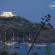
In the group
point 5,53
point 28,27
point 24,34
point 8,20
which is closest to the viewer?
point 5,53

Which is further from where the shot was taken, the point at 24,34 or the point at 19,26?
the point at 19,26

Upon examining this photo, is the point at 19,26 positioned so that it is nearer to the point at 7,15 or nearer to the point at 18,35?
the point at 18,35

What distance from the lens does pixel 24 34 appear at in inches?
4493

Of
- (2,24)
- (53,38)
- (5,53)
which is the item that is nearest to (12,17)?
(2,24)

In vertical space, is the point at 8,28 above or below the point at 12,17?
below

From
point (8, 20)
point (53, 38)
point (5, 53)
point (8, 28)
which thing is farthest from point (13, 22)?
point (5, 53)

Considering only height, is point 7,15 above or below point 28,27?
above

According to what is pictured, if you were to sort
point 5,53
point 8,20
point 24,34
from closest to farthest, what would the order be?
point 5,53 → point 24,34 → point 8,20

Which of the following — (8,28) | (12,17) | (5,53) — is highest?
(12,17)

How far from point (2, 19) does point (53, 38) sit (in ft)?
134

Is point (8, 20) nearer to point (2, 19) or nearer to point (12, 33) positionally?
point (2, 19)

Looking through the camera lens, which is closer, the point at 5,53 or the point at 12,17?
the point at 5,53

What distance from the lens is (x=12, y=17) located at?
136375mm

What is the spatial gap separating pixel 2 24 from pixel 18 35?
15.6 meters
